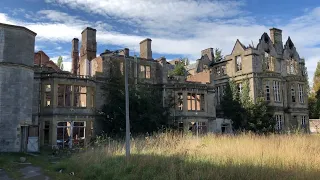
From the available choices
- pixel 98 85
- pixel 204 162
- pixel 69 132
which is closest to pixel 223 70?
pixel 98 85

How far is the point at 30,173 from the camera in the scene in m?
16.1

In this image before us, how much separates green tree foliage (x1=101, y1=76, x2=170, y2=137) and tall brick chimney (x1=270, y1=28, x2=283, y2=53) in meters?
21.1

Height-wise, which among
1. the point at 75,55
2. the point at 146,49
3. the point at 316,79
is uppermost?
the point at 146,49

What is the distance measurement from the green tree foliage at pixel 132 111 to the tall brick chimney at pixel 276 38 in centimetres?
2106

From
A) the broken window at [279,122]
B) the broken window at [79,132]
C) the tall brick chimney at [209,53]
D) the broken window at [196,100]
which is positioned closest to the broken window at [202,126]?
the broken window at [196,100]

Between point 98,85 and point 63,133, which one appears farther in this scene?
point 98,85

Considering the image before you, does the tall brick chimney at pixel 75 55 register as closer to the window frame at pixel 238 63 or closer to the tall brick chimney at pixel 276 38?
the window frame at pixel 238 63

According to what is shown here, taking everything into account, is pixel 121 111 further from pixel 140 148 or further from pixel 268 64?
pixel 268 64

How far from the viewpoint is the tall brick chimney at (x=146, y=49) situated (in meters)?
38.0

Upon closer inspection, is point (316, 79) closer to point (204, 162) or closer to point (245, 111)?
point (245, 111)

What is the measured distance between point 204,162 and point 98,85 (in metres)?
22.6

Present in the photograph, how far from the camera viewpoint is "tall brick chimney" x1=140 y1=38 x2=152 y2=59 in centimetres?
3803

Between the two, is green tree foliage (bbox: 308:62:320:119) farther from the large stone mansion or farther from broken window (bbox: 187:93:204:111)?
broken window (bbox: 187:93:204:111)

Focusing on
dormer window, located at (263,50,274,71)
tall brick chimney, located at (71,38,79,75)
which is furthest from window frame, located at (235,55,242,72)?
tall brick chimney, located at (71,38,79,75)
